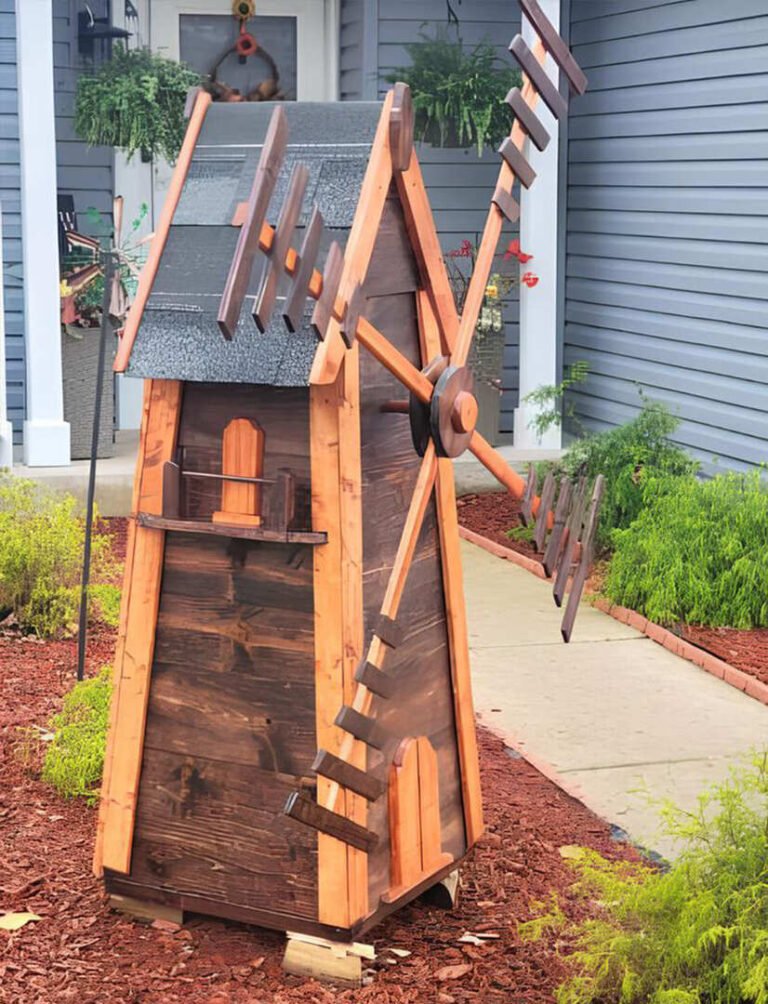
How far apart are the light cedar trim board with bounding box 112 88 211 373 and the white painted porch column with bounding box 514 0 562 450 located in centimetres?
618

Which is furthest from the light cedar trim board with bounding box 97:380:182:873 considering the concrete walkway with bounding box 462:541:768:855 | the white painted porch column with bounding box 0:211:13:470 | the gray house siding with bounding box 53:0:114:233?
the gray house siding with bounding box 53:0:114:233

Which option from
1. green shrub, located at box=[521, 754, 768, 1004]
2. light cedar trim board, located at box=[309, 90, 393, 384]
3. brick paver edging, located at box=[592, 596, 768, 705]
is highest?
light cedar trim board, located at box=[309, 90, 393, 384]

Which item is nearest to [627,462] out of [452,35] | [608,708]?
[608,708]

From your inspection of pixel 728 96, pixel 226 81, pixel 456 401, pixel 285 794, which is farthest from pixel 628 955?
pixel 226 81

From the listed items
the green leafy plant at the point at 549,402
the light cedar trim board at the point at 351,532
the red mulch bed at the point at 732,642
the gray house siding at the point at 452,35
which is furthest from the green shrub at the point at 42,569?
the gray house siding at the point at 452,35

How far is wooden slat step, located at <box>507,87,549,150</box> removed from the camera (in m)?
3.83

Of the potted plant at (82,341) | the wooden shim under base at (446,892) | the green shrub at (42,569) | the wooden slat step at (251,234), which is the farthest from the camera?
the potted plant at (82,341)

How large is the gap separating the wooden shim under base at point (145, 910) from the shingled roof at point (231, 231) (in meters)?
1.39

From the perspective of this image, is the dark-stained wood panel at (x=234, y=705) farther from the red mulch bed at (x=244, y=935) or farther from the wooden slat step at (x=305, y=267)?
the wooden slat step at (x=305, y=267)

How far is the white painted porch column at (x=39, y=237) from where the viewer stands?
30.0 feet

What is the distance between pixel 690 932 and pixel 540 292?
7.03 meters

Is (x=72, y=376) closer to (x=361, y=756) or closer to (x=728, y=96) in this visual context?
(x=728, y=96)

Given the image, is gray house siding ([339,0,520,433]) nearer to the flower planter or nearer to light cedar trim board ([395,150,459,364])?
the flower planter

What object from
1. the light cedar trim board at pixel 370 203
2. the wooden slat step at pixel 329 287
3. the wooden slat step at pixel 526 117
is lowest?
the wooden slat step at pixel 329 287
